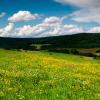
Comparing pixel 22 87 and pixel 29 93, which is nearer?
pixel 29 93

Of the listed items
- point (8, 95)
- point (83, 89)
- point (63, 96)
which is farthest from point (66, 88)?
point (8, 95)

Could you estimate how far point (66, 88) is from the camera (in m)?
20.2

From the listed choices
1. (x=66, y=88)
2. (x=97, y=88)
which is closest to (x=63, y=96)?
(x=66, y=88)

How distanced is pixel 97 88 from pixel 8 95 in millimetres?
6953

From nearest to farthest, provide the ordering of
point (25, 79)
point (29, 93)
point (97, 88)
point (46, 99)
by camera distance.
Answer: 1. point (46, 99)
2. point (29, 93)
3. point (97, 88)
4. point (25, 79)

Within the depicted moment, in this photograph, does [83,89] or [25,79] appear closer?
[83,89]

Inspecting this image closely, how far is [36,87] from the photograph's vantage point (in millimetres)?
19938

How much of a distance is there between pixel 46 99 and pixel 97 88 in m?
5.81

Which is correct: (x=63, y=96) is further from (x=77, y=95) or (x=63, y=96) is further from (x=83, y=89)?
(x=83, y=89)

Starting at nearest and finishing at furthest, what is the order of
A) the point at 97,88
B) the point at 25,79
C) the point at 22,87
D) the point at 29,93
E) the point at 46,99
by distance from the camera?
the point at 46,99
the point at 29,93
the point at 22,87
the point at 97,88
the point at 25,79

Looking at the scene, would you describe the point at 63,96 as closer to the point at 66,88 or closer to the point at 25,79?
the point at 66,88

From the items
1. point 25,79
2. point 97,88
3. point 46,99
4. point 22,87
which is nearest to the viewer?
point 46,99

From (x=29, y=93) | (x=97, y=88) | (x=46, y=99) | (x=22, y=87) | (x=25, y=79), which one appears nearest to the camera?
(x=46, y=99)

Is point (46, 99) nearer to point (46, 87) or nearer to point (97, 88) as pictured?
point (46, 87)
